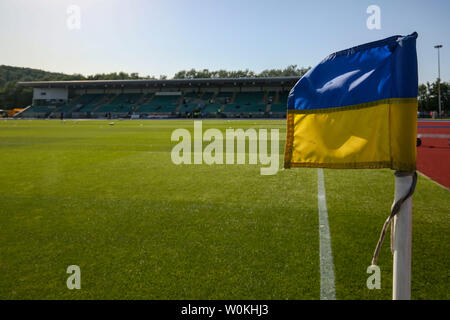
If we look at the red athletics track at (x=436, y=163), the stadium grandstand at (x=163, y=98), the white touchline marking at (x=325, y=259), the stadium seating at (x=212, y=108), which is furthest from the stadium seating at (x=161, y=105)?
the white touchline marking at (x=325, y=259)

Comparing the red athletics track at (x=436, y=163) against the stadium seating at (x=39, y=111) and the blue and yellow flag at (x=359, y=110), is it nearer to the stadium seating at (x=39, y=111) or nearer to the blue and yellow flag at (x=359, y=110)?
the blue and yellow flag at (x=359, y=110)

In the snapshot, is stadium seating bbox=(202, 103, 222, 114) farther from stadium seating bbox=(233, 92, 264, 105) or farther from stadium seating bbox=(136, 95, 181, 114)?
stadium seating bbox=(136, 95, 181, 114)

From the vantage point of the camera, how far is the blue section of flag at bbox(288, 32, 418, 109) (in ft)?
5.08

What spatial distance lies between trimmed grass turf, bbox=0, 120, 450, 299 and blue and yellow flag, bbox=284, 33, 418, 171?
4.96 ft

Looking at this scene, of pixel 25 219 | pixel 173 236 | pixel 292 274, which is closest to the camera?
pixel 292 274

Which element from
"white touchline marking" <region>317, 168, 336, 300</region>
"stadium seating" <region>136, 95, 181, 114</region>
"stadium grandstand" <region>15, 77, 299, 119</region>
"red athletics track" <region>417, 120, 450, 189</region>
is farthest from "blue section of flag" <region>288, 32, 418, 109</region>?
"stadium seating" <region>136, 95, 181, 114</region>

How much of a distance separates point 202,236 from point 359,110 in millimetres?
2907

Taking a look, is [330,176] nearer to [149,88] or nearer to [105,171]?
[105,171]

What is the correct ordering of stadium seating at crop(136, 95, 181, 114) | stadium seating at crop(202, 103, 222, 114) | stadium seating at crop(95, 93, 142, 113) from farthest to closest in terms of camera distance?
stadium seating at crop(95, 93, 142, 113)
stadium seating at crop(136, 95, 181, 114)
stadium seating at crop(202, 103, 222, 114)

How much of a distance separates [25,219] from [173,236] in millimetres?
2551

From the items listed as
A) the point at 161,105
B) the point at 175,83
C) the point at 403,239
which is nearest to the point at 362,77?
the point at 403,239

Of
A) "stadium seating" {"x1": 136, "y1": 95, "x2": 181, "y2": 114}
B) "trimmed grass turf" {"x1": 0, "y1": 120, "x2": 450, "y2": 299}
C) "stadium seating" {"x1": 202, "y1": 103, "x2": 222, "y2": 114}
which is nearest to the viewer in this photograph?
"trimmed grass turf" {"x1": 0, "y1": 120, "x2": 450, "y2": 299}
